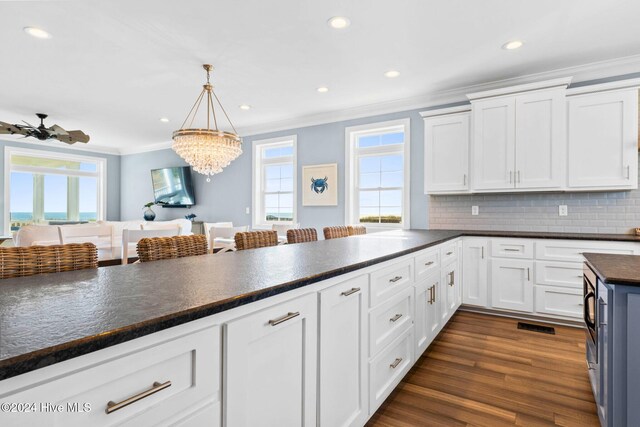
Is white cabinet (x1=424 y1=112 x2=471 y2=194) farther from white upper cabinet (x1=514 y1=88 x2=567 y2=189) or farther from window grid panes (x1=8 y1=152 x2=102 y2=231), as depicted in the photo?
window grid panes (x1=8 y1=152 x2=102 y2=231)

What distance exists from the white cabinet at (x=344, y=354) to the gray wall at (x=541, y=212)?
298 centimetres

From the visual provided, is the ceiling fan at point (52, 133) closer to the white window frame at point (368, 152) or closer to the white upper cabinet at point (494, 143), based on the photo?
the white window frame at point (368, 152)

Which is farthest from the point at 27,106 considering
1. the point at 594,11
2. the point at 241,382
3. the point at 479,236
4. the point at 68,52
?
the point at 594,11

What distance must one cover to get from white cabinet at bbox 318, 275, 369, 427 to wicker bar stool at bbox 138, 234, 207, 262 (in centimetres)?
100

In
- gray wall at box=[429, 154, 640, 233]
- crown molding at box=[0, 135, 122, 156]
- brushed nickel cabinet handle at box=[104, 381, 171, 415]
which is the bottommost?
brushed nickel cabinet handle at box=[104, 381, 171, 415]

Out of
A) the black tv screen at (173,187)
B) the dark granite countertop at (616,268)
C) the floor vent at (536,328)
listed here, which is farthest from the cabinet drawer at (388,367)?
the black tv screen at (173,187)

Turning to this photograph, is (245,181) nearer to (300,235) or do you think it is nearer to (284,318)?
(300,235)

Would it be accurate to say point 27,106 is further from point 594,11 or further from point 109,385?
point 594,11

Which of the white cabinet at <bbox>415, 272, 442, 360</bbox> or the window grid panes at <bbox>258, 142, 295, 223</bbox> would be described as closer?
the white cabinet at <bbox>415, 272, 442, 360</bbox>

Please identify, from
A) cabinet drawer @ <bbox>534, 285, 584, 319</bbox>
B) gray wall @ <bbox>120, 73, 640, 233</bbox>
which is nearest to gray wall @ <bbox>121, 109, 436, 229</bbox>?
gray wall @ <bbox>120, 73, 640, 233</bbox>

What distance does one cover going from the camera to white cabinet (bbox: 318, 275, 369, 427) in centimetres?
128

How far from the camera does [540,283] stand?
3207 millimetres

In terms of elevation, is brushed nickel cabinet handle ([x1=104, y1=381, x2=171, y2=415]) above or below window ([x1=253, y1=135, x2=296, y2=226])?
below

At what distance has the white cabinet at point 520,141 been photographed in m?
3.28
